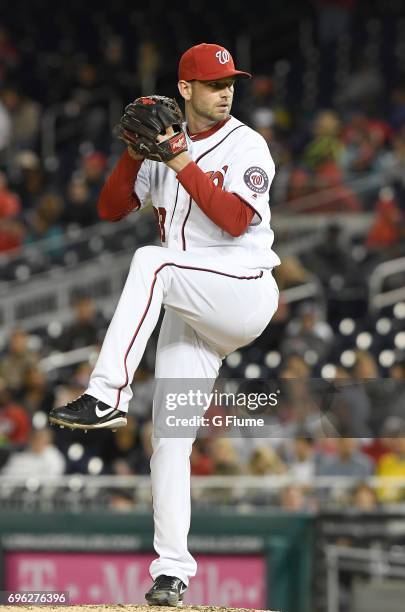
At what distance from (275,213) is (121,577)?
3.72 meters

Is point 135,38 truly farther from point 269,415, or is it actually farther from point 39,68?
point 269,415

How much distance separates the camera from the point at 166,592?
13.7 ft

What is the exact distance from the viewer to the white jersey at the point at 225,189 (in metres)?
4.14

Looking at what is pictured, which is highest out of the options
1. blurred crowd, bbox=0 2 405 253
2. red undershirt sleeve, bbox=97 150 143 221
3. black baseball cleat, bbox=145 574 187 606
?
blurred crowd, bbox=0 2 405 253

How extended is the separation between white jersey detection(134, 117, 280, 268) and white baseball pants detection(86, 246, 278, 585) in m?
0.08

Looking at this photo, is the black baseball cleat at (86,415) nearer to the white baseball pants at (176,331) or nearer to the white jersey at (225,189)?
the white baseball pants at (176,331)

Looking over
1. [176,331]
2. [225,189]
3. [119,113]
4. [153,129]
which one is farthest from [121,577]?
[119,113]

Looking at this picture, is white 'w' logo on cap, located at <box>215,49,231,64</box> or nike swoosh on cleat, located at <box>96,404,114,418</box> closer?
nike swoosh on cleat, located at <box>96,404,114,418</box>

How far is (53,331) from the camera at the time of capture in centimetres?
958

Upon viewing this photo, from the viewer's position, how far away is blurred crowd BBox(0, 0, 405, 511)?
24.2 feet

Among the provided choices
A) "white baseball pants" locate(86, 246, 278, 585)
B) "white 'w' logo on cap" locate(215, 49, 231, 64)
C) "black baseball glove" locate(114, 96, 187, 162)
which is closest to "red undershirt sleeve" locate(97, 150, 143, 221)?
"black baseball glove" locate(114, 96, 187, 162)

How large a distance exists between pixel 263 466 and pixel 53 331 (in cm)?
278

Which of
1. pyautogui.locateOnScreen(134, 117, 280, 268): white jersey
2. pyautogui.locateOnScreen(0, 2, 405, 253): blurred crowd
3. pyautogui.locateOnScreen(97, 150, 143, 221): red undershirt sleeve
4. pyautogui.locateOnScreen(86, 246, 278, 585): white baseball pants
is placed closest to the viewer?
pyautogui.locateOnScreen(86, 246, 278, 585): white baseball pants

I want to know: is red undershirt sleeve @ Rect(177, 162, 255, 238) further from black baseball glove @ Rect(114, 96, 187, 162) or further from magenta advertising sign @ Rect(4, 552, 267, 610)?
magenta advertising sign @ Rect(4, 552, 267, 610)
